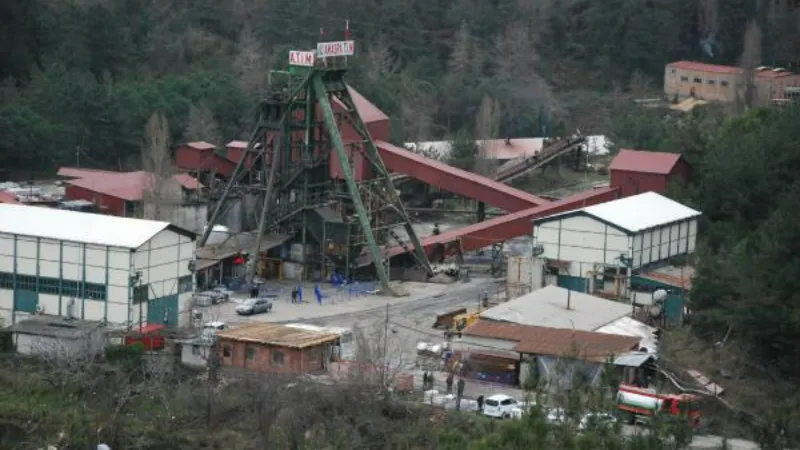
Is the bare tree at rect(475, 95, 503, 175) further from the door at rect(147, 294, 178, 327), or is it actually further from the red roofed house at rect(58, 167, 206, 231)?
the door at rect(147, 294, 178, 327)

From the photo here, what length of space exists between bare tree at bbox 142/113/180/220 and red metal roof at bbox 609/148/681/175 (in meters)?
9.52

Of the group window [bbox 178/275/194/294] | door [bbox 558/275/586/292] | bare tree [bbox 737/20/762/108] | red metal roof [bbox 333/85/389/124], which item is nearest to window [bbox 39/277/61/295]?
window [bbox 178/275/194/294]

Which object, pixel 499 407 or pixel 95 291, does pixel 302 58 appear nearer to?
pixel 95 291

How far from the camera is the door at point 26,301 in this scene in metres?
32.2

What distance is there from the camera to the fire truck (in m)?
25.9

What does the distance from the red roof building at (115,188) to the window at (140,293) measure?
763 cm

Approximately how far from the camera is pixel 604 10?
207 ft

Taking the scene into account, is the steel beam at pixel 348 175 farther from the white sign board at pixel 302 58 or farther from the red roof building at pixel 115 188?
the red roof building at pixel 115 188

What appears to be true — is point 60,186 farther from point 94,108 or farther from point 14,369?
point 14,369

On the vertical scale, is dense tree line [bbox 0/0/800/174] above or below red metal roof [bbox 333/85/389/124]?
above

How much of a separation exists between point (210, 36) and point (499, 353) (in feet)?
103

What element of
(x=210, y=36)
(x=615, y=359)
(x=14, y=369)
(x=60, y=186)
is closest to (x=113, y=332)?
(x=14, y=369)

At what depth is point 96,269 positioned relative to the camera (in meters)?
31.6

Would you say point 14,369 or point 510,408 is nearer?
point 510,408
